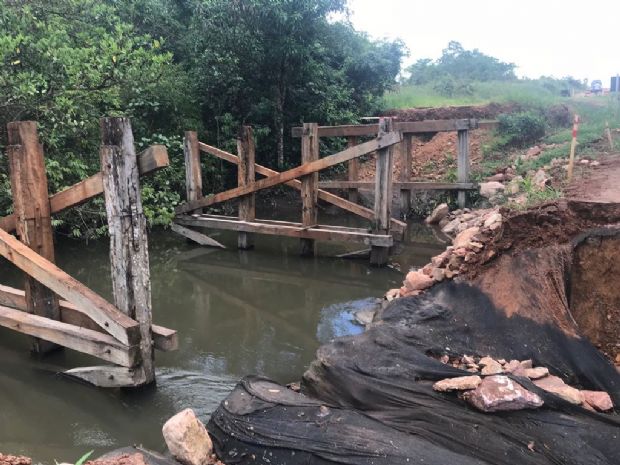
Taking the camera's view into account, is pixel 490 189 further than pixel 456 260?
Yes

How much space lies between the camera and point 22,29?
725 centimetres

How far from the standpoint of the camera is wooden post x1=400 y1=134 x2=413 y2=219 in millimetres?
11617

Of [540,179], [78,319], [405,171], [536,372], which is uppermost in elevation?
[405,171]

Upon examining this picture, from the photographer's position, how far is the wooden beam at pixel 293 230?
26.2 ft

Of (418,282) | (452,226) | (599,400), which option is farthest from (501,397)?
(452,226)

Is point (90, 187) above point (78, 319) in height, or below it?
above

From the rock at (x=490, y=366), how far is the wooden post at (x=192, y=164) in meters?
6.92

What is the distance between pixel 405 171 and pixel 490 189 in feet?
6.10

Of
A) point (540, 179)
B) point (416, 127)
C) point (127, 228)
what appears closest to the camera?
point (127, 228)

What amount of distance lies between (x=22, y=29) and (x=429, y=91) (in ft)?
60.2

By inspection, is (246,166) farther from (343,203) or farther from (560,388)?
(560,388)

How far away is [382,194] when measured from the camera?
310 inches

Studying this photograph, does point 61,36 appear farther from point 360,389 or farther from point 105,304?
point 360,389

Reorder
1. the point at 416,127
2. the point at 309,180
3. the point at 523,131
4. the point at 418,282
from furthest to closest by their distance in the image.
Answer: the point at 523,131 < the point at 416,127 < the point at 309,180 < the point at 418,282
